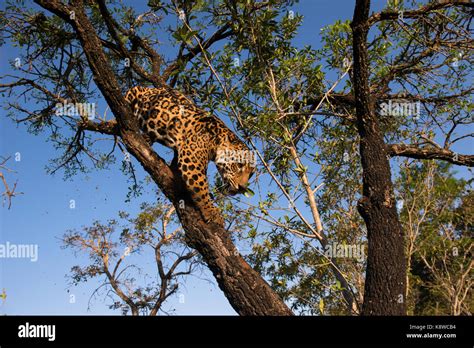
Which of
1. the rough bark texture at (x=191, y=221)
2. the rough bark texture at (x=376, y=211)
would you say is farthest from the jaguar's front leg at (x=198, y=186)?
the rough bark texture at (x=376, y=211)

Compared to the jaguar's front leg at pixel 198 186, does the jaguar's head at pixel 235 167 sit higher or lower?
higher

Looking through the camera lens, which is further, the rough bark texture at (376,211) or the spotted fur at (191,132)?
the spotted fur at (191,132)

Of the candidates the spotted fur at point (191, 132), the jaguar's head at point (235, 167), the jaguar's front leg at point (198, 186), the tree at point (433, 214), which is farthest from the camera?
the tree at point (433, 214)

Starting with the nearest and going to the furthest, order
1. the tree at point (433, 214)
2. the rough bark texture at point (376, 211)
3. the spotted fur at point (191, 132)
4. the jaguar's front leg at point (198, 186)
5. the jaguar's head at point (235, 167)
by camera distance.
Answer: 1. the rough bark texture at point (376, 211)
2. the jaguar's front leg at point (198, 186)
3. the spotted fur at point (191, 132)
4. the jaguar's head at point (235, 167)
5. the tree at point (433, 214)

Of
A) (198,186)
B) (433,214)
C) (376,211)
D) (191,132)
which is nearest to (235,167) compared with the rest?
(191,132)

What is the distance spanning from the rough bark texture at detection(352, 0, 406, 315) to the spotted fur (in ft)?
6.28

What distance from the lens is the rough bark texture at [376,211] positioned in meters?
5.51

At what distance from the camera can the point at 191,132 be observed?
6871mm

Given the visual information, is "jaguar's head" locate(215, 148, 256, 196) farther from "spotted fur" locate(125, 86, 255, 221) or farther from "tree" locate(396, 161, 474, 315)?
"tree" locate(396, 161, 474, 315)

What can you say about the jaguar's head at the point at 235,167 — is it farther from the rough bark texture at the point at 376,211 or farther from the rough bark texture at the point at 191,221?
the rough bark texture at the point at 376,211
